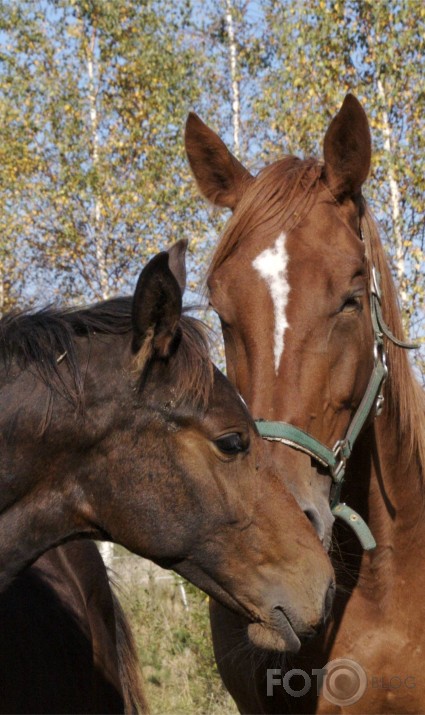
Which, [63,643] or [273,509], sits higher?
[273,509]

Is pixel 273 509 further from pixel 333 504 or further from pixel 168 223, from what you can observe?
pixel 168 223

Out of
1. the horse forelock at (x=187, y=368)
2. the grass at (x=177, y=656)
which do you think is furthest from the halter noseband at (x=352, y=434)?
the grass at (x=177, y=656)

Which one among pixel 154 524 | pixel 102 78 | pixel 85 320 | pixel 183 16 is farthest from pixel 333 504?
pixel 183 16

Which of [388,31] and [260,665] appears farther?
[388,31]

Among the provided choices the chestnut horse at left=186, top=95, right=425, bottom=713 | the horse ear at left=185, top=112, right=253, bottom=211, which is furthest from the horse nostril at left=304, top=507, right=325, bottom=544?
the horse ear at left=185, top=112, right=253, bottom=211

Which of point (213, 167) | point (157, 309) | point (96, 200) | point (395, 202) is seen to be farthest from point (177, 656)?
point (96, 200)

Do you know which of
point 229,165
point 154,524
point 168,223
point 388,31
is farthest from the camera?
point 168,223

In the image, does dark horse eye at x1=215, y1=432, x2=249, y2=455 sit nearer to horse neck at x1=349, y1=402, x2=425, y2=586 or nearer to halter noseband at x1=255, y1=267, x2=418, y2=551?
halter noseband at x1=255, y1=267, x2=418, y2=551

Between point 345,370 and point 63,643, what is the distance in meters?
1.52

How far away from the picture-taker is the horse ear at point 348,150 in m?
3.41

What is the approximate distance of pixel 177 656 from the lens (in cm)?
787

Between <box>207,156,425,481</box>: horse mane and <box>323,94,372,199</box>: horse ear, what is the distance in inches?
2.1

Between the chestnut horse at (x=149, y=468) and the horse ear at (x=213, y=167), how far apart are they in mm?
1401

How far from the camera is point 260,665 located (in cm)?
332
